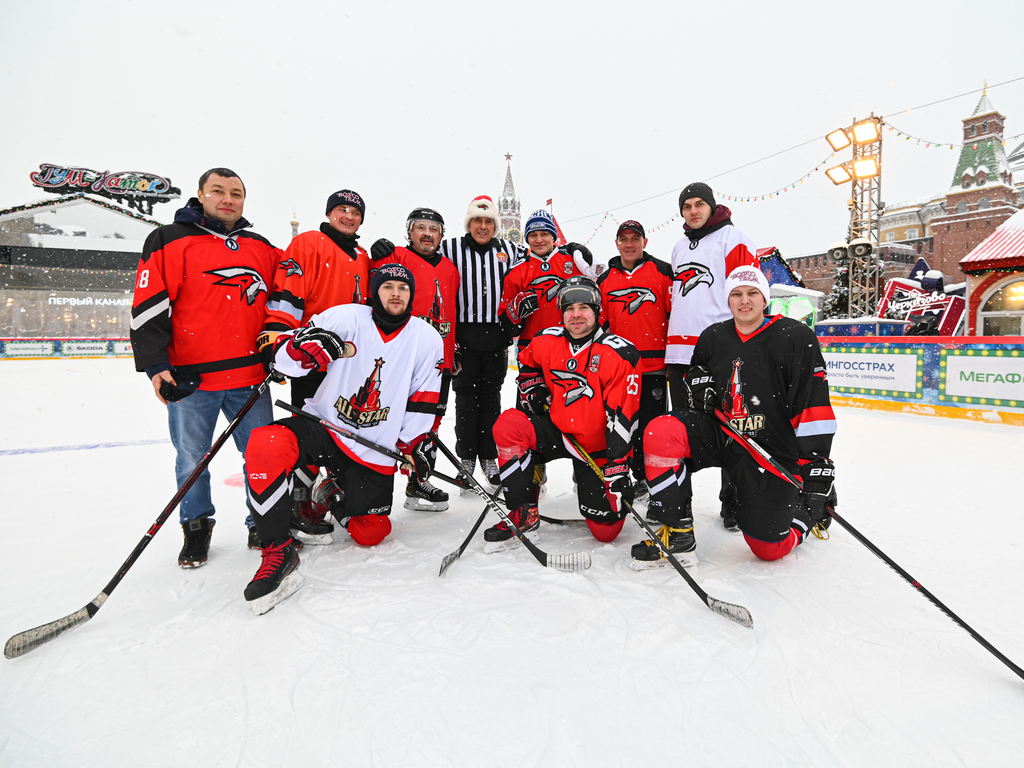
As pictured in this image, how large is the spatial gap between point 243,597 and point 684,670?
1.84 meters

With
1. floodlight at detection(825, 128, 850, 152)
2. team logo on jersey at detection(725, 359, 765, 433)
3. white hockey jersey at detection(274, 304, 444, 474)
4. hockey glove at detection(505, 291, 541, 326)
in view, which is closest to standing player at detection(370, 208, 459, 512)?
hockey glove at detection(505, 291, 541, 326)

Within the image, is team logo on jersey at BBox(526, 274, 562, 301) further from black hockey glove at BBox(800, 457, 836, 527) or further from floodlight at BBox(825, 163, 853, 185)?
floodlight at BBox(825, 163, 853, 185)

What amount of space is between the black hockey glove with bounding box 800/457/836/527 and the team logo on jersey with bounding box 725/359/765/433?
12.1 inches

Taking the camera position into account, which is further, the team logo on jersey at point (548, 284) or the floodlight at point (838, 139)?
the floodlight at point (838, 139)

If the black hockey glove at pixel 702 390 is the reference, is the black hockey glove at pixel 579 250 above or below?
above

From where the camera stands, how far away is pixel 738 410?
2553mm

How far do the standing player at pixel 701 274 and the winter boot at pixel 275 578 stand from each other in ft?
7.81

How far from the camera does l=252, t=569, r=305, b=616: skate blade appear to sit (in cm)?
202

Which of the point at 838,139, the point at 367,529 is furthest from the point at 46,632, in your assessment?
the point at 838,139

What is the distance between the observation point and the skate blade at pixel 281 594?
2021 mm

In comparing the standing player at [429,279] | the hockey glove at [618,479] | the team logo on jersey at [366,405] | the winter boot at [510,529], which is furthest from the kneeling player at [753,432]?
the standing player at [429,279]

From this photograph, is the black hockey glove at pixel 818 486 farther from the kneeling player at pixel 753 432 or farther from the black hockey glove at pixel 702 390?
the black hockey glove at pixel 702 390

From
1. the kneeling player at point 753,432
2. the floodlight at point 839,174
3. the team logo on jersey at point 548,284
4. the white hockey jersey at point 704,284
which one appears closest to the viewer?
the kneeling player at point 753,432

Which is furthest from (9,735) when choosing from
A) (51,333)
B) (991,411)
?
(51,333)
